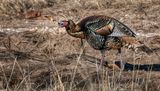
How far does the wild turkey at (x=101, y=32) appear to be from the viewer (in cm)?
805

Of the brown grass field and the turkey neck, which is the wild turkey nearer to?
the turkey neck

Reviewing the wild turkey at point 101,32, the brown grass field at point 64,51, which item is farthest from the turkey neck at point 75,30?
the brown grass field at point 64,51

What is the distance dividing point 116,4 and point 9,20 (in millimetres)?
2119

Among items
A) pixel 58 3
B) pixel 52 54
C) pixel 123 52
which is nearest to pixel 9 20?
pixel 58 3

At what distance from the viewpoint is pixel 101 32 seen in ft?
26.5

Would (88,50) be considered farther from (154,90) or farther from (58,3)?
(58,3)

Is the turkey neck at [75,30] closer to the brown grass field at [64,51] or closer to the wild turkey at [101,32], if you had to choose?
the wild turkey at [101,32]

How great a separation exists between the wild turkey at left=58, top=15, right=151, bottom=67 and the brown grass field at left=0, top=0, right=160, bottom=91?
1.13 feet

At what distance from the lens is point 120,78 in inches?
305

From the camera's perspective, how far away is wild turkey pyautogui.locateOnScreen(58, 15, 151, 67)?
8047mm

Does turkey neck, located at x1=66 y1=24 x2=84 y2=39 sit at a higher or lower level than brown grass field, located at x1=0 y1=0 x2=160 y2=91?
higher

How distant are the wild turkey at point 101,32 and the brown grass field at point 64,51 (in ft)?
1.13

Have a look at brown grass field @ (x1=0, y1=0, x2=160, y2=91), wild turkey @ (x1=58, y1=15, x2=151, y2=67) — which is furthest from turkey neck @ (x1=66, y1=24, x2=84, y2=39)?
brown grass field @ (x1=0, y1=0, x2=160, y2=91)

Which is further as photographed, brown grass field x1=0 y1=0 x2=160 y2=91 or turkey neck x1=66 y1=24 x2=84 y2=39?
turkey neck x1=66 y1=24 x2=84 y2=39
